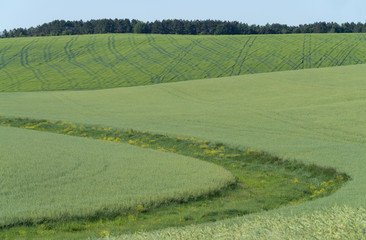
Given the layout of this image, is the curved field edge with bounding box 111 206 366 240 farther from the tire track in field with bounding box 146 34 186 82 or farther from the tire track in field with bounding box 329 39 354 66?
the tire track in field with bounding box 329 39 354 66

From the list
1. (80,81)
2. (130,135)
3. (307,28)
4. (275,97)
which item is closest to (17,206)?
(130,135)

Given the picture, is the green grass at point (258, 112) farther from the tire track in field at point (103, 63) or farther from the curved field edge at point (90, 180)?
the tire track in field at point (103, 63)

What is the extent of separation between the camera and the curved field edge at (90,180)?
31.8 ft

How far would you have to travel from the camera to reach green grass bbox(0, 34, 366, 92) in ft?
172

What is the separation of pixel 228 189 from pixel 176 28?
114238 mm

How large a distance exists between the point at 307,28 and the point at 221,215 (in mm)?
109363

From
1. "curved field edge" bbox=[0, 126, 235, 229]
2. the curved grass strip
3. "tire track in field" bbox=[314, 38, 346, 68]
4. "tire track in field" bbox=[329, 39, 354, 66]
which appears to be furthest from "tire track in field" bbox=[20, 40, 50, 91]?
"curved field edge" bbox=[0, 126, 235, 229]

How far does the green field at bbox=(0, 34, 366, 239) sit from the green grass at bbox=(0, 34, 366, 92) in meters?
0.33

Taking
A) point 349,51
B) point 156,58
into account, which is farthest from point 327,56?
point 156,58

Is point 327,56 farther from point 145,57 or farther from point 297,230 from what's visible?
point 297,230

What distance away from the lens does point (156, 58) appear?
60.2 meters

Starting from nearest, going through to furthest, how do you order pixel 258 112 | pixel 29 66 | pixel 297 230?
pixel 297 230, pixel 258 112, pixel 29 66

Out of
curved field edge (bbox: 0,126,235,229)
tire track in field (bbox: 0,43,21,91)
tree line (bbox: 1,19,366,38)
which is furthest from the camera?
tree line (bbox: 1,19,366,38)

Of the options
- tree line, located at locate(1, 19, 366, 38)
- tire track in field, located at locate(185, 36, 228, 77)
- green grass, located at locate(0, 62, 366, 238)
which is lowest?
green grass, located at locate(0, 62, 366, 238)
